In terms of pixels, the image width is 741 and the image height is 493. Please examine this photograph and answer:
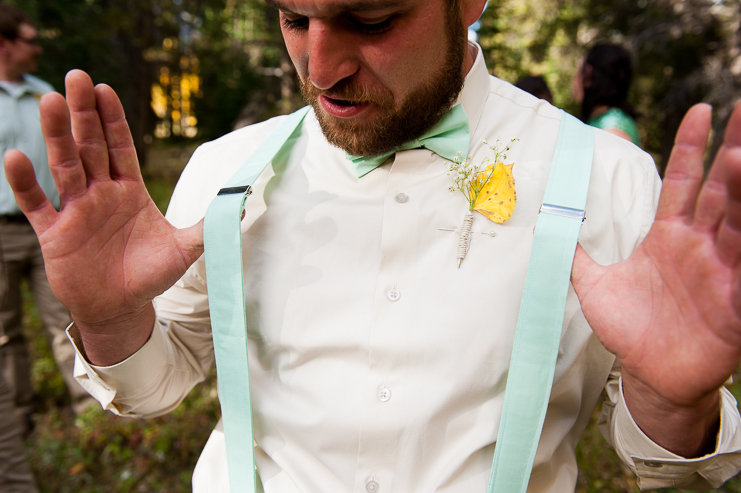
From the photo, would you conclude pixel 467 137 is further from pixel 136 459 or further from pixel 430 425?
pixel 136 459

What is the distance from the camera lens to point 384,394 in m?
1.23

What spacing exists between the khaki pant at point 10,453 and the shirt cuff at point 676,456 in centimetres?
259

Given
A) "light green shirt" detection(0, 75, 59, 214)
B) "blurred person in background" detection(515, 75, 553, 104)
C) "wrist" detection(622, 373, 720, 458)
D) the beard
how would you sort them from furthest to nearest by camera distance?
"blurred person in background" detection(515, 75, 553, 104), "light green shirt" detection(0, 75, 59, 214), the beard, "wrist" detection(622, 373, 720, 458)

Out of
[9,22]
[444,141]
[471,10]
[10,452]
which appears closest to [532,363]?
[444,141]

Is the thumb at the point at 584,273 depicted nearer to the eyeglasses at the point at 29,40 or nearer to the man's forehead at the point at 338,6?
the man's forehead at the point at 338,6

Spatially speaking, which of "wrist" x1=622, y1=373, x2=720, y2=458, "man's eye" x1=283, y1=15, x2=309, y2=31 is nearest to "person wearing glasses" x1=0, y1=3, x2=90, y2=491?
"man's eye" x1=283, y1=15, x2=309, y2=31

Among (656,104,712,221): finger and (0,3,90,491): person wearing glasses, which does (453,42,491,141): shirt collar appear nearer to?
(656,104,712,221): finger

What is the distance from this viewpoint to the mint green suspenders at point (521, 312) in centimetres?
112

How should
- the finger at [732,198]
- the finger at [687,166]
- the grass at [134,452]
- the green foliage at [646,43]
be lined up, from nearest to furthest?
the finger at [732,198] → the finger at [687,166] → the grass at [134,452] → the green foliage at [646,43]

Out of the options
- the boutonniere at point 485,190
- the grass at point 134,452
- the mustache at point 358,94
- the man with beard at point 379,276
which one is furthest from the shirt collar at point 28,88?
the boutonniere at point 485,190

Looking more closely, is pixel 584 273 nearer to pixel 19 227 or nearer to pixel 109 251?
pixel 109 251

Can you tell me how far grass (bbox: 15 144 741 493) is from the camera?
10.1 ft

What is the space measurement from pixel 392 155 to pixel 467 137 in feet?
0.66

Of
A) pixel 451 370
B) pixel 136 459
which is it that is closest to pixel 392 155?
pixel 451 370
